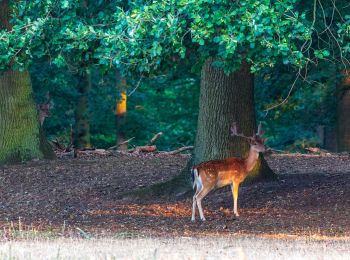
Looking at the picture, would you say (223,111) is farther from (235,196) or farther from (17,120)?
(17,120)

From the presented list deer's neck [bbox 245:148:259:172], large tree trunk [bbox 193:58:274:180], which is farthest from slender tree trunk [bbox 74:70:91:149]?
deer's neck [bbox 245:148:259:172]

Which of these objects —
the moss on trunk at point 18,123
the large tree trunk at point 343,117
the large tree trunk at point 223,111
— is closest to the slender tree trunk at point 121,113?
the large tree trunk at point 343,117

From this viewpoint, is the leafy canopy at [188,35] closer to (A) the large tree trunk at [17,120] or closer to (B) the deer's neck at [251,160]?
(B) the deer's neck at [251,160]

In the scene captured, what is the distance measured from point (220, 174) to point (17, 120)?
22.8 ft

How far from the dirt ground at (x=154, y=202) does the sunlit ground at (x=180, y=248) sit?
1.00 meters

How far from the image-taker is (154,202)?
1655 centimetres

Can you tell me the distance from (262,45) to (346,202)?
15.5ft

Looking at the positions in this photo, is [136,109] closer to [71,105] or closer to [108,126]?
[108,126]

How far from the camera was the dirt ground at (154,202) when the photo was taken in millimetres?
13945

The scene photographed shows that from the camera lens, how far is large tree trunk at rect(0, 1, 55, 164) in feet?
67.6

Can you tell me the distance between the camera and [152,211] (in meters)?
15.8

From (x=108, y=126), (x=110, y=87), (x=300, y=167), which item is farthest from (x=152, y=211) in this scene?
(x=108, y=126)

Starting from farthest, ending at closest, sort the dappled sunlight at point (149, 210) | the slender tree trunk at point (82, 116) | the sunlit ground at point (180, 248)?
the slender tree trunk at point (82, 116) < the dappled sunlight at point (149, 210) < the sunlit ground at point (180, 248)

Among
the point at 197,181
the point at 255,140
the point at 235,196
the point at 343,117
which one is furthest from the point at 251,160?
the point at 343,117
